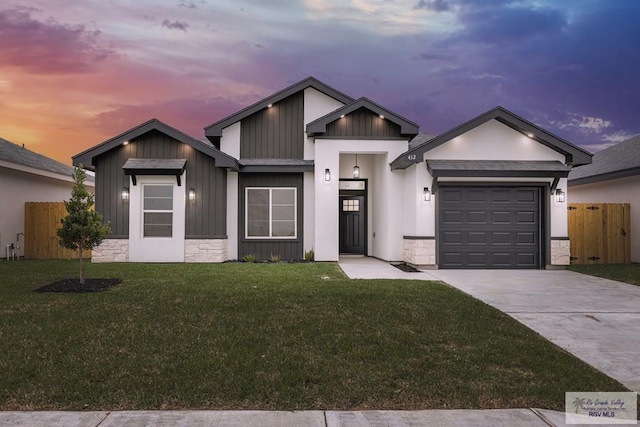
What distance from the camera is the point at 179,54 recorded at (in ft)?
56.2

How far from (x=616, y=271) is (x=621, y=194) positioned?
471 cm

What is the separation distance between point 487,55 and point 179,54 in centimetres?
2197

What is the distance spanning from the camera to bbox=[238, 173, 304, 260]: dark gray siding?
1420 cm

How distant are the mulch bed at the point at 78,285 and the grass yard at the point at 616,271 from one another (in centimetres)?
1177

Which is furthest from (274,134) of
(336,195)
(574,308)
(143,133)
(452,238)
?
(574,308)

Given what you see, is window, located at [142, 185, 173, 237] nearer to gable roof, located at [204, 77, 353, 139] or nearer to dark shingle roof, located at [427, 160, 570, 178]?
gable roof, located at [204, 77, 353, 139]

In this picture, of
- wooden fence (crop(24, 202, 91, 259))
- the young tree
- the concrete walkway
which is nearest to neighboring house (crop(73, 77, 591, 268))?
the concrete walkway

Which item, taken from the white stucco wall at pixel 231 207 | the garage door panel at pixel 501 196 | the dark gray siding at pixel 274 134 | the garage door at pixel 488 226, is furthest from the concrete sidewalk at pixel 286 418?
the dark gray siding at pixel 274 134

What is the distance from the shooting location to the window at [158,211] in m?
13.4

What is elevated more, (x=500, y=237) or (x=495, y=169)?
(x=495, y=169)

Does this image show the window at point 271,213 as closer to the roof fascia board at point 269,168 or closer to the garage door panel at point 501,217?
the roof fascia board at point 269,168

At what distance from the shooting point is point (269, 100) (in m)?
14.3

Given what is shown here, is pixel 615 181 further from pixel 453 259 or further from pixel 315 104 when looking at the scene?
pixel 315 104

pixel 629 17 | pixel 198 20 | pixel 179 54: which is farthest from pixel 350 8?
pixel 629 17
